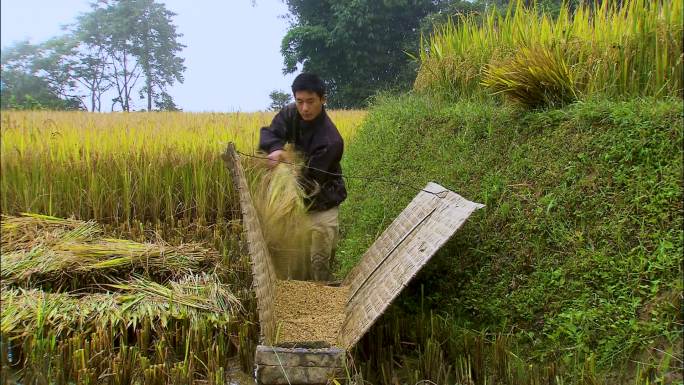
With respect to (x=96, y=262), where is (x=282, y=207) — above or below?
above

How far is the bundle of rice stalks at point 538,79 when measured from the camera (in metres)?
3.10

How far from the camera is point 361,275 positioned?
304 centimetres

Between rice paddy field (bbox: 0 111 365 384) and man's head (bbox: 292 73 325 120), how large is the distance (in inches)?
12.7

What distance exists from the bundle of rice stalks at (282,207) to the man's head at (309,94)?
0.26 metres

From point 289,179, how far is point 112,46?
5.03 ft

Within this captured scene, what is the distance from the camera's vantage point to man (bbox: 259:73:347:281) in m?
2.67

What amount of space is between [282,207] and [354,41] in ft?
3.44

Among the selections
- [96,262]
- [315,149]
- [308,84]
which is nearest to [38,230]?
[96,262]

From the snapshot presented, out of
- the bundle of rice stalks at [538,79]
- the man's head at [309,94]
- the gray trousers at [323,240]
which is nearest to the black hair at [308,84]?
the man's head at [309,94]

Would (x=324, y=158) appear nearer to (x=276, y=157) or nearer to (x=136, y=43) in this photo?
(x=276, y=157)

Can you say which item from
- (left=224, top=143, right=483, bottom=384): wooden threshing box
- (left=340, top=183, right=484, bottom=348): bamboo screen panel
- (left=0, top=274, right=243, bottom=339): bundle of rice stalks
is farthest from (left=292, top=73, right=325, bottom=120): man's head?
(left=0, top=274, right=243, bottom=339): bundle of rice stalks

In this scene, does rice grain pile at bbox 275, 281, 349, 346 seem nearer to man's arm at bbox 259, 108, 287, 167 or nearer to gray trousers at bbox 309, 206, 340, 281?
gray trousers at bbox 309, 206, 340, 281

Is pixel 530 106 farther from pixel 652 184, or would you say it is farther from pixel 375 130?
pixel 375 130

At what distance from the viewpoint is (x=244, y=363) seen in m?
2.36
